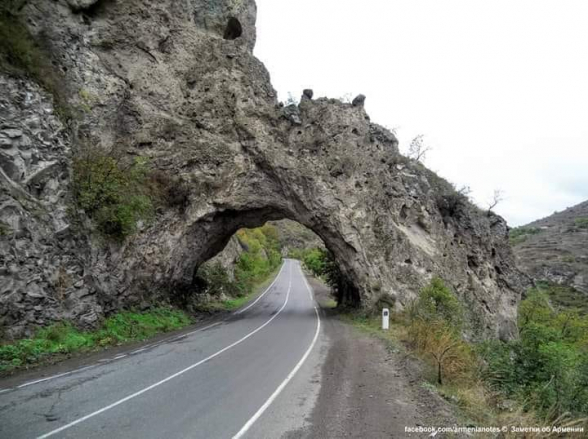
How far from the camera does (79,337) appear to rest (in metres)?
11.9

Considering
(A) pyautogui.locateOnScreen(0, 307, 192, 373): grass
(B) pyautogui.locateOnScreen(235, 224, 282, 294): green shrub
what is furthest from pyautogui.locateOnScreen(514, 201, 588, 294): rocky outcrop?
(A) pyautogui.locateOnScreen(0, 307, 192, 373): grass

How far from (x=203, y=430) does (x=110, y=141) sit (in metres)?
15.2

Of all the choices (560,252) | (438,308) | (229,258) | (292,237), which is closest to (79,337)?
(438,308)

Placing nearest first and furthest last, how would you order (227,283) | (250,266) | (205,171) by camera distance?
1. (205,171)
2. (227,283)
3. (250,266)

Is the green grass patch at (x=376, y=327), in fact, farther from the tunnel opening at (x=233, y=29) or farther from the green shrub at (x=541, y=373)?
the tunnel opening at (x=233, y=29)

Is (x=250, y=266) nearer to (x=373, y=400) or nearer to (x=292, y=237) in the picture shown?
(x=373, y=400)

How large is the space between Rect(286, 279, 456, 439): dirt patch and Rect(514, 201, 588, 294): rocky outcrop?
48.2 meters

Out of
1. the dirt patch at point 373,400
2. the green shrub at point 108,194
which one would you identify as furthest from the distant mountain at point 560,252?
the green shrub at point 108,194

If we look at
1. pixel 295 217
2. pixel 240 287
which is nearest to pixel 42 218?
pixel 295 217

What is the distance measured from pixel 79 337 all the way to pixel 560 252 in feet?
307

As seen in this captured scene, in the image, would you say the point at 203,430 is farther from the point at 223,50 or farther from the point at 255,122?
the point at 223,50

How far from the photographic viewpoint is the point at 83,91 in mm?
17203

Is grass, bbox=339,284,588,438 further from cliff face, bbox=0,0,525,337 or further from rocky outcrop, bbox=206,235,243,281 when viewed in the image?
rocky outcrop, bbox=206,235,243,281

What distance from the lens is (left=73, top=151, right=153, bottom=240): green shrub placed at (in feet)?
48.4
